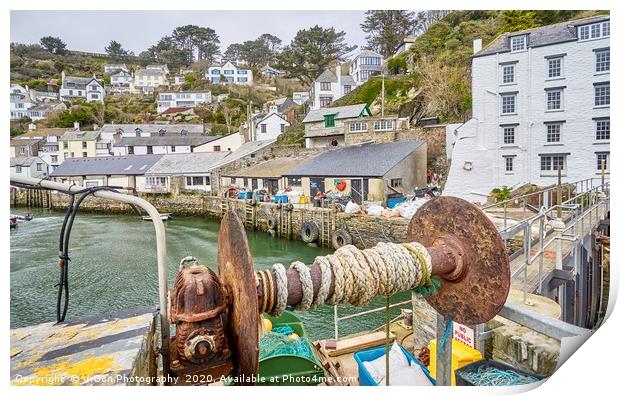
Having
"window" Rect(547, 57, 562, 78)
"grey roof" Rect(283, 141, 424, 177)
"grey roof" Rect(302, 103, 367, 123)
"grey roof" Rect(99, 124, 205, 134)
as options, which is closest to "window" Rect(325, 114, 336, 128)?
"grey roof" Rect(302, 103, 367, 123)

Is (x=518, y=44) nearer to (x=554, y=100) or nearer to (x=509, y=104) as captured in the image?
(x=509, y=104)

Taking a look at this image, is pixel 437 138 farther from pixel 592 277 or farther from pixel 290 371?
pixel 290 371

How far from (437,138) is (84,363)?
9.55 meters

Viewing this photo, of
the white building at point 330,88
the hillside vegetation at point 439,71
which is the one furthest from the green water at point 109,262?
the white building at point 330,88

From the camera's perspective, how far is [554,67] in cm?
424

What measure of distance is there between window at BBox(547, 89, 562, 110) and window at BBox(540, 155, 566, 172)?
0.51 meters

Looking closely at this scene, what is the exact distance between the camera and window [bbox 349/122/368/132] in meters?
12.0

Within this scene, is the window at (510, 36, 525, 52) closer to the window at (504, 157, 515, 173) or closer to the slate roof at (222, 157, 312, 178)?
the window at (504, 157, 515, 173)

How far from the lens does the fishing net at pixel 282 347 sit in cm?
250

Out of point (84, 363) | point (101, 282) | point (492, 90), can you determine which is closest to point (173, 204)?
point (101, 282)

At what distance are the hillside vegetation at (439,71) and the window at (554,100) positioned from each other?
4.79ft

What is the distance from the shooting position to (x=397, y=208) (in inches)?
320

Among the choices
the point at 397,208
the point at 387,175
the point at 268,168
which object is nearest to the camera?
the point at 397,208

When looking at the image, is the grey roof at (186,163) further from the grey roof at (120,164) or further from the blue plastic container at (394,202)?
the blue plastic container at (394,202)
